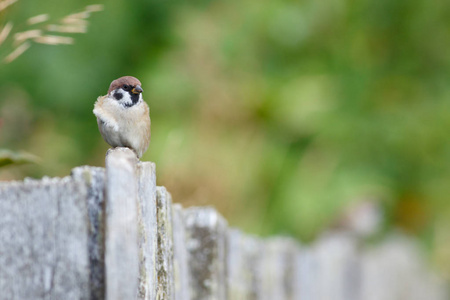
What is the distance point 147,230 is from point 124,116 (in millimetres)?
1138

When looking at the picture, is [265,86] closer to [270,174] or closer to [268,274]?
[270,174]

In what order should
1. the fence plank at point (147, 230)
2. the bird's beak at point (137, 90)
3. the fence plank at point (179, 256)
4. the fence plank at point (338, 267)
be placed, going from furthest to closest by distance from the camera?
the fence plank at point (338, 267) < the bird's beak at point (137, 90) < the fence plank at point (179, 256) < the fence plank at point (147, 230)

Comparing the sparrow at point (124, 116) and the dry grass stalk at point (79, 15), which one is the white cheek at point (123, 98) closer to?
the sparrow at point (124, 116)

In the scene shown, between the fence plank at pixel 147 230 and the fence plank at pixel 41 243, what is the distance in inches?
6.4

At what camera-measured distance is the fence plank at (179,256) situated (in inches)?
73.4

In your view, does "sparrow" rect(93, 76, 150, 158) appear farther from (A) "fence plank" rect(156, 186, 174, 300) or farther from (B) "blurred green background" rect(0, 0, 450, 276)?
(B) "blurred green background" rect(0, 0, 450, 276)

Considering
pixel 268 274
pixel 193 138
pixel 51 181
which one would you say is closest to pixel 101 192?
pixel 51 181

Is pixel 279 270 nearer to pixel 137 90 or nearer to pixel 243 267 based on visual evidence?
pixel 243 267

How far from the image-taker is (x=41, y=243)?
3.90 ft

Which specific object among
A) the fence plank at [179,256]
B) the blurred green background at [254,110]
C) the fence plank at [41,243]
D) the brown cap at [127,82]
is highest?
the blurred green background at [254,110]

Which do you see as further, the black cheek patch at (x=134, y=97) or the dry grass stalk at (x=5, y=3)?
the black cheek patch at (x=134, y=97)

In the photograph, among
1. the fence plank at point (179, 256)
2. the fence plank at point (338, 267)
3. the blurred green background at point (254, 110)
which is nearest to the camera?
the fence plank at point (179, 256)

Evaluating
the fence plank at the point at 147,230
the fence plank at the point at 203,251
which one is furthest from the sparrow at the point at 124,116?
the fence plank at the point at 147,230

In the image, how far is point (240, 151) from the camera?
491cm
